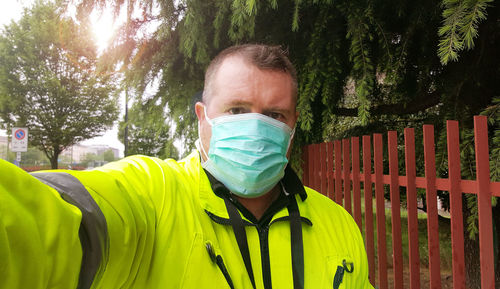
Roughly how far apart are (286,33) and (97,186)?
261cm

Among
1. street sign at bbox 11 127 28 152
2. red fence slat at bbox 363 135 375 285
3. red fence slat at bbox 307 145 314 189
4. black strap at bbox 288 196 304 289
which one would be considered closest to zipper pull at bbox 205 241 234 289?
black strap at bbox 288 196 304 289

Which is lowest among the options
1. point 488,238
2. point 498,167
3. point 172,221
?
point 488,238

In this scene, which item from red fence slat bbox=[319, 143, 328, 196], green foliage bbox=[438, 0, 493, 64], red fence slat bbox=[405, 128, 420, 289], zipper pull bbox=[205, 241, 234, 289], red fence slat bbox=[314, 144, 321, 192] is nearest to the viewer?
zipper pull bbox=[205, 241, 234, 289]

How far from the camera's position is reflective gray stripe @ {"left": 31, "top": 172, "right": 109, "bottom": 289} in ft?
2.37

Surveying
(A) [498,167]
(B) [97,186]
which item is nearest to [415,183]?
(A) [498,167]

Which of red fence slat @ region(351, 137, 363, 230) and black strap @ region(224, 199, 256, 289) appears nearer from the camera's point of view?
black strap @ region(224, 199, 256, 289)

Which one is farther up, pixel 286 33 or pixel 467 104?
pixel 286 33

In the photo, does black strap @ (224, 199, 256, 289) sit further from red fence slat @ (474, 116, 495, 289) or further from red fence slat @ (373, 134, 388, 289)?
red fence slat @ (373, 134, 388, 289)

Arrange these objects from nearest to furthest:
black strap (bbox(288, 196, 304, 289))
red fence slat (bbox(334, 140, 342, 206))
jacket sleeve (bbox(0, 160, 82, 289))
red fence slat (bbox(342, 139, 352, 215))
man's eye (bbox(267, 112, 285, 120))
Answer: jacket sleeve (bbox(0, 160, 82, 289)), black strap (bbox(288, 196, 304, 289)), man's eye (bbox(267, 112, 285, 120)), red fence slat (bbox(342, 139, 352, 215)), red fence slat (bbox(334, 140, 342, 206))

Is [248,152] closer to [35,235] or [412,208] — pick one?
[35,235]

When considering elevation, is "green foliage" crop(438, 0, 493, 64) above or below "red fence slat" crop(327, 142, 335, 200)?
above

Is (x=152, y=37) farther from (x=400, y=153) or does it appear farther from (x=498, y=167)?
(x=498, y=167)

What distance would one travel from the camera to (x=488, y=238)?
5.91 ft

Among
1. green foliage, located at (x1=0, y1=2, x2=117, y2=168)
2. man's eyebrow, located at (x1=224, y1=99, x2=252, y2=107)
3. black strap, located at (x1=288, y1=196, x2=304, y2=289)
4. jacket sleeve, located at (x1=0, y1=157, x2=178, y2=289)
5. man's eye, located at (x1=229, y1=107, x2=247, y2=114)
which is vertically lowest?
black strap, located at (x1=288, y1=196, x2=304, y2=289)
